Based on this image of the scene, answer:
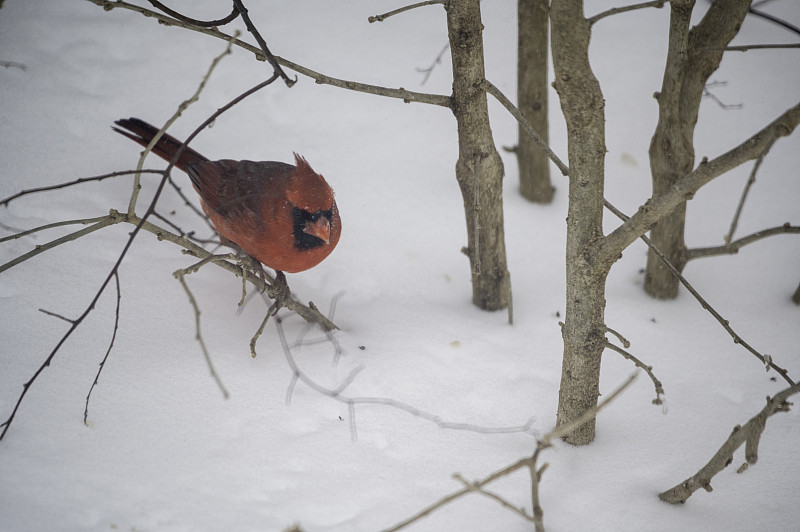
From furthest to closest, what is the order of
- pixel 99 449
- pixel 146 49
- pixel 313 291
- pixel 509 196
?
pixel 146 49
pixel 509 196
pixel 313 291
pixel 99 449

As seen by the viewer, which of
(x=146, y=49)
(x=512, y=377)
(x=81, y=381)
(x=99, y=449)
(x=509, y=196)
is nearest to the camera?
(x=99, y=449)

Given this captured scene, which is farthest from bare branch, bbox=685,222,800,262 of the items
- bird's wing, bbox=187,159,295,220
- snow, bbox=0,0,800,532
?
bird's wing, bbox=187,159,295,220

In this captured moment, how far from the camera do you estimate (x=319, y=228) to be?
2252mm

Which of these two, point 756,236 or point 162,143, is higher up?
point 756,236

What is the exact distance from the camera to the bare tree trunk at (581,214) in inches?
66.6

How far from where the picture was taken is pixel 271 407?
2.17 meters

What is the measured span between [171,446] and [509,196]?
216 cm

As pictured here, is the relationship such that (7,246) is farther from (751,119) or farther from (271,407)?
(751,119)

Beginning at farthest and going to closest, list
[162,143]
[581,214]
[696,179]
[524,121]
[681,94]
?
[162,143], [681,94], [524,121], [581,214], [696,179]

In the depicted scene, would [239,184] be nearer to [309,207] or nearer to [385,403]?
[309,207]

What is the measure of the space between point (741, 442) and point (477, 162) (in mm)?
1323

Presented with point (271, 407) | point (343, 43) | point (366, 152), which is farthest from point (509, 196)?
point (271, 407)

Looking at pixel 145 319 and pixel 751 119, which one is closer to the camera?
pixel 145 319

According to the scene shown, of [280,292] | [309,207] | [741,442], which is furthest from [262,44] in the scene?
[741,442]
